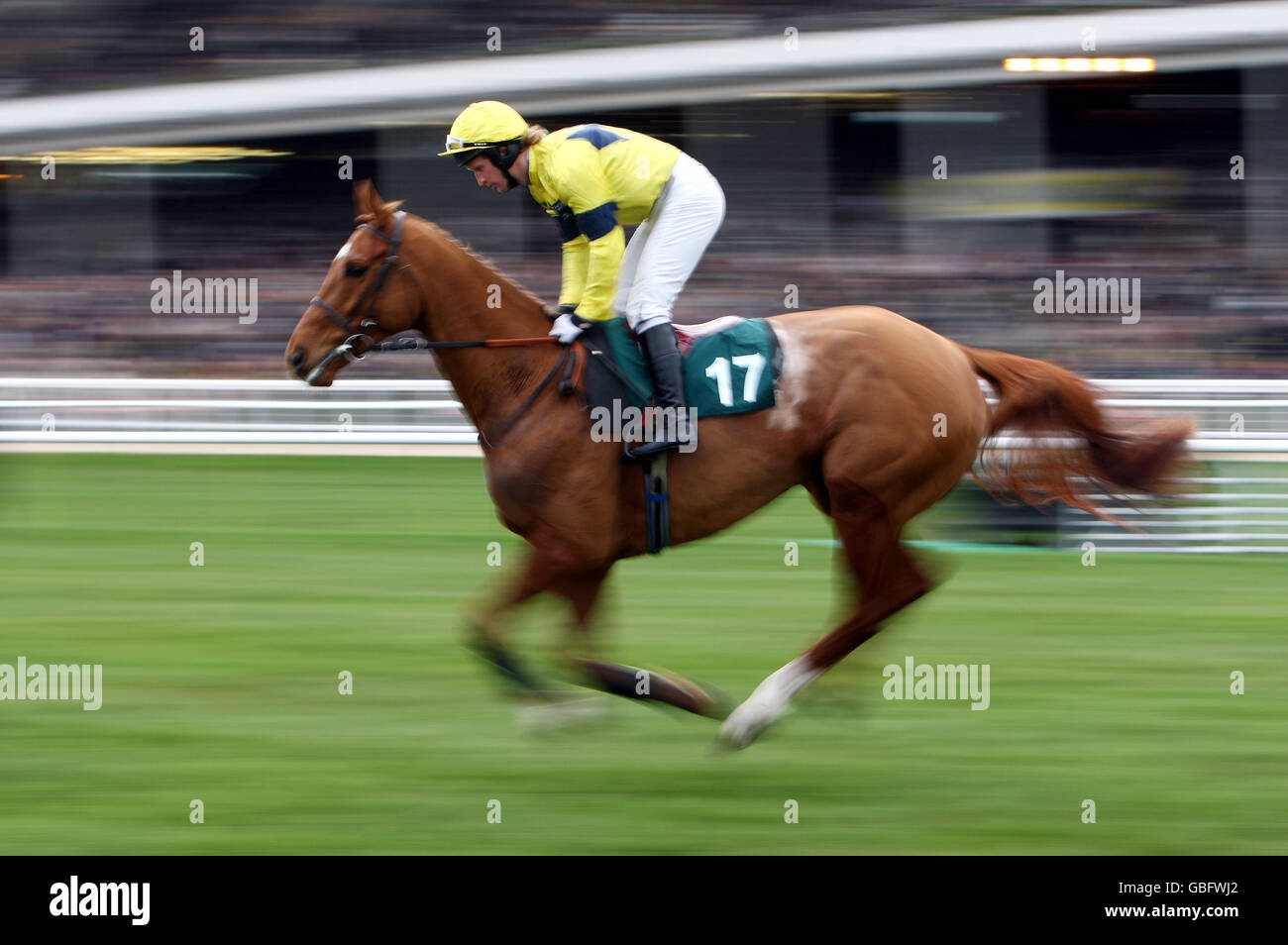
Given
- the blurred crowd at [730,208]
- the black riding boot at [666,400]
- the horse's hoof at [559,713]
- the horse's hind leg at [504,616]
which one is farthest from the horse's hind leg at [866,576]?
the blurred crowd at [730,208]

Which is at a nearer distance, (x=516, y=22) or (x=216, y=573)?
(x=216, y=573)

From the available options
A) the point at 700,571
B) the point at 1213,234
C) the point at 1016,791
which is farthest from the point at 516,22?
the point at 1016,791

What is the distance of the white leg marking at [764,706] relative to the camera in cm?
414

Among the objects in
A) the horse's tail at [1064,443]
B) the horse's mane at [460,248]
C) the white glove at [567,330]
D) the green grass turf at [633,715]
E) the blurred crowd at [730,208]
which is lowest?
the green grass turf at [633,715]

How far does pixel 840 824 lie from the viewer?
12.2 feet

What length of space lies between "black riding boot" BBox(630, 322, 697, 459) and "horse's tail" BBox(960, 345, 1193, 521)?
1.02m

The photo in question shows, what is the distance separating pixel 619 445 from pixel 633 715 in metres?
0.99

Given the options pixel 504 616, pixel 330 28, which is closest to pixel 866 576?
pixel 504 616

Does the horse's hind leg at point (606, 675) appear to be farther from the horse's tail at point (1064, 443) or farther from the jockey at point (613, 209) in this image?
the horse's tail at point (1064, 443)

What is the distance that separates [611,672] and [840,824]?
769 mm

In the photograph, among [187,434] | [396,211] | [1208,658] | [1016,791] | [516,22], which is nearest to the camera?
[1016,791]

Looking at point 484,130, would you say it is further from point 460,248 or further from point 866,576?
point 866,576

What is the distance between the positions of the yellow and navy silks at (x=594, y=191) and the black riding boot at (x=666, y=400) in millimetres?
191
